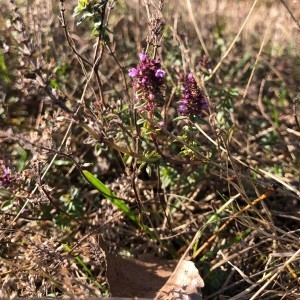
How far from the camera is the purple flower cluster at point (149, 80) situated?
1.88 metres

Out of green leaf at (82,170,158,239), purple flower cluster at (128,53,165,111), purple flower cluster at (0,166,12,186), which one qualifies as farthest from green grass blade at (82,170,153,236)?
purple flower cluster at (128,53,165,111)

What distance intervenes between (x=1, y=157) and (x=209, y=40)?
65.6 inches

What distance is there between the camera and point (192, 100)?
202 cm

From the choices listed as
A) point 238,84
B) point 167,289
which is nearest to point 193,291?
point 167,289

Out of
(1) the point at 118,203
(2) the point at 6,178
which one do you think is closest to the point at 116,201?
(1) the point at 118,203

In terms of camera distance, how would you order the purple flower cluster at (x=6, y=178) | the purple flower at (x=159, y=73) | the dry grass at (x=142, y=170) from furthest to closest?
the purple flower cluster at (x=6, y=178) → the dry grass at (x=142, y=170) → the purple flower at (x=159, y=73)

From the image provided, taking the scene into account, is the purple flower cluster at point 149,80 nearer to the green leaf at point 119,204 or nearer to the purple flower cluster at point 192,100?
the purple flower cluster at point 192,100

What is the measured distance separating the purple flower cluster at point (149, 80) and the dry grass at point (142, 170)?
11 centimetres

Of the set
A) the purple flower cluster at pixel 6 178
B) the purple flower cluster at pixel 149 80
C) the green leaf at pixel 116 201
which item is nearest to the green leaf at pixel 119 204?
the green leaf at pixel 116 201

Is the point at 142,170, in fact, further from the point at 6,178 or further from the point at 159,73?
the point at 159,73

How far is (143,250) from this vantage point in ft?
7.62

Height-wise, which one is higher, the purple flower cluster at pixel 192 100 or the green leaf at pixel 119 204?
the purple flower cluster at pixel 192 100

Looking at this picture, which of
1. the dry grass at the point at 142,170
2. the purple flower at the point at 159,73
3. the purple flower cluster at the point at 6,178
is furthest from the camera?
the purple flower cluster at the point at 6,178

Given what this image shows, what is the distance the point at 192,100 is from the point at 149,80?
0.21 metres
